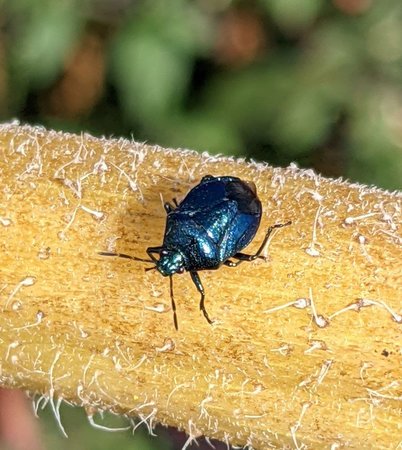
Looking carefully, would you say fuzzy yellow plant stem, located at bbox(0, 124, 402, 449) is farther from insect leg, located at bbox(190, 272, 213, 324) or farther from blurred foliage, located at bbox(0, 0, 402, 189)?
blurred foliage, located at bbox(0, 0, 402, 189)

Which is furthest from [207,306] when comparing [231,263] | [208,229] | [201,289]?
[208,229]

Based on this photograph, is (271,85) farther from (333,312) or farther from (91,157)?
(333,312)

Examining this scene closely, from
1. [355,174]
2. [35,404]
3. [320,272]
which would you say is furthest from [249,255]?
[355,174]

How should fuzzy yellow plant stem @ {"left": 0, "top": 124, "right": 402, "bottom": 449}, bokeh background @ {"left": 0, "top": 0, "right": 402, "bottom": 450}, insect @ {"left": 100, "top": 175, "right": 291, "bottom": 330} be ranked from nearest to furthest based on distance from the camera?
fuzzy yellow plant stem @ {"left": 0, "top": 124, "right": 402, "bottom": 449}, insect @ {"left": 100, "top": 175, "right": 291, "bottom": 330}, bokeh background @ {"left": 0, "top": 0, "right": 402, "bottom": 450}

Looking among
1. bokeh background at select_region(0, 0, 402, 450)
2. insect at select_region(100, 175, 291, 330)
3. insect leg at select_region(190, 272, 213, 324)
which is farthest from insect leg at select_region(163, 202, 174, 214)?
bokeh background at select_region(0, 0, 402, 450)

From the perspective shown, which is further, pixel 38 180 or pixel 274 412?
pixel 38 180
